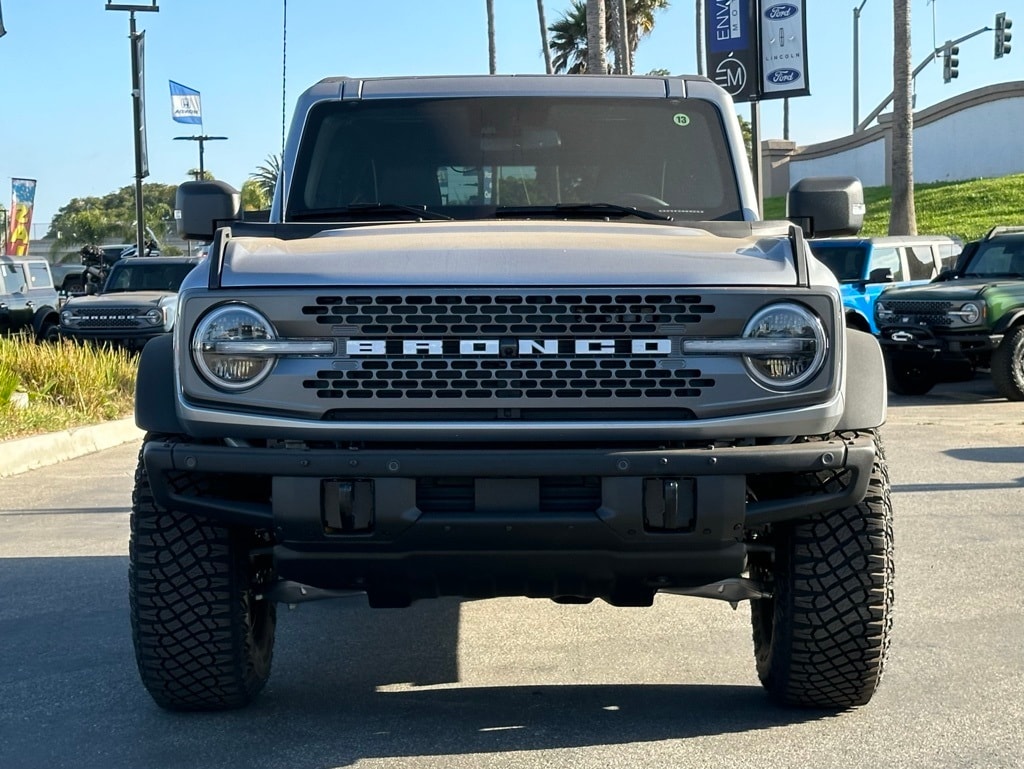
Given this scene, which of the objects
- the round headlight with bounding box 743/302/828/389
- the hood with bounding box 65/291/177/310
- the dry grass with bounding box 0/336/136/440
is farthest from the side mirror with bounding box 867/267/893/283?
the round headlight with bounding box 743/302/828/389

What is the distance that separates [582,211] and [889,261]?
15.5 metres

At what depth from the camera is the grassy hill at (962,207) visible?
39.3 m

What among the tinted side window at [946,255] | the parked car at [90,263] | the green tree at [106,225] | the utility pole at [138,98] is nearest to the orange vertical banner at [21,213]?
the parked car at [90,263]

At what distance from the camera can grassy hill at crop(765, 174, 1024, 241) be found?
39.3 m

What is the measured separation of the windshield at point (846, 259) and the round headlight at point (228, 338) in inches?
640

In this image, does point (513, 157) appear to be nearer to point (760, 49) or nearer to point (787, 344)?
point (787, 344)

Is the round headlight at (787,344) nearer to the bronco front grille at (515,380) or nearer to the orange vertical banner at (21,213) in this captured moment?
the bronco front grille at (515,380)

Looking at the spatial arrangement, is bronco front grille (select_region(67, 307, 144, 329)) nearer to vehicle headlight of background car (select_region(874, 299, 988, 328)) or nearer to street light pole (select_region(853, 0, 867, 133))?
vehicle headlight of background car (select_region(874, 299, 988, 328))

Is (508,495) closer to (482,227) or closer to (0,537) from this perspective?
(482,227)

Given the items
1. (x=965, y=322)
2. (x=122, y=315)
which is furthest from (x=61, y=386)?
(x=965, y=322)

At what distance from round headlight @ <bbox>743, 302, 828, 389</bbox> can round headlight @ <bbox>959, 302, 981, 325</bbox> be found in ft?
41.5

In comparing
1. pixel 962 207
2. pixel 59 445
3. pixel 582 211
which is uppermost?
pixel 962 207

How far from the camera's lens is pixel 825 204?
5938 millimetres

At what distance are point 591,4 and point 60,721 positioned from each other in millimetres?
25338
